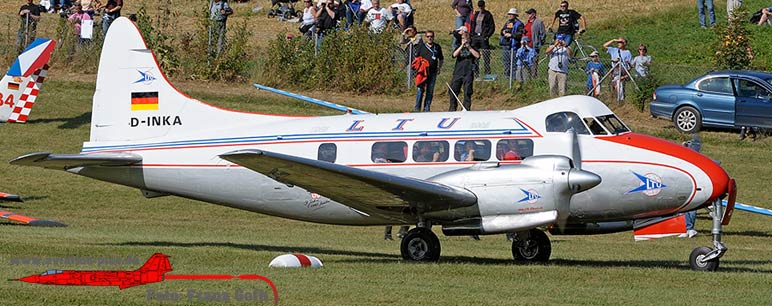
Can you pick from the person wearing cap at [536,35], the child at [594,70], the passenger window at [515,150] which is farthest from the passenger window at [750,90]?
the passenger window at [515,150]

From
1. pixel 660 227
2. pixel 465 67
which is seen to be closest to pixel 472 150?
pixel 660 227

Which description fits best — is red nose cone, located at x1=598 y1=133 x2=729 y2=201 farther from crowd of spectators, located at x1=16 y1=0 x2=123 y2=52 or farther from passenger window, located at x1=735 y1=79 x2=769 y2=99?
crowd of spectators, located at x1=16 y1=0 x2=123 y2=52

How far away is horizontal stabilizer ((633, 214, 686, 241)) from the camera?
19672mm

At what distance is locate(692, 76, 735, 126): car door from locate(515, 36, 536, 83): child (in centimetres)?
538

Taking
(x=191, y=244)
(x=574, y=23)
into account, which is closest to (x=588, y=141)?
(x=191, y=244)

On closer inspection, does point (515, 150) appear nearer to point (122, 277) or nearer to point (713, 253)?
point (713, 253)

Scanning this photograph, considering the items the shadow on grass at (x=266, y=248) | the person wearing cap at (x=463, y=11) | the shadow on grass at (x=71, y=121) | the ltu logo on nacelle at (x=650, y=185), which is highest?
the person wearing cap at (x=463, y=11)

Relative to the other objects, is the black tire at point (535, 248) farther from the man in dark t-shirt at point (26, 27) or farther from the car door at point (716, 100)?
the man in dark t-shirt at point (26, 27)

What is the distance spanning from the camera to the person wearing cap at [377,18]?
40188 millimetres

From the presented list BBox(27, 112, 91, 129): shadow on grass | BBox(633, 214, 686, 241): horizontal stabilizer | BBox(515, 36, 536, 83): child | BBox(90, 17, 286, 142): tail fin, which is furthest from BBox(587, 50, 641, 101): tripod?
BBox(90, 17, 286, 142): tail fin

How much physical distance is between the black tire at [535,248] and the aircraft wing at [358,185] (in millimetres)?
2150

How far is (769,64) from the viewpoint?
42.8 metres

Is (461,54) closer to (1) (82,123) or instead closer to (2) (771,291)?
(1) (82,123)

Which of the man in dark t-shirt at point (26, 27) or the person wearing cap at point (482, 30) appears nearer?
the person wearing cap at point (482, 30)
